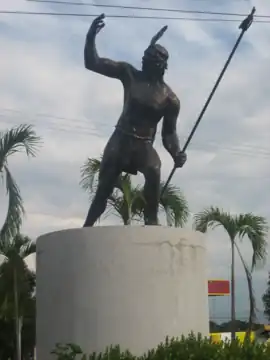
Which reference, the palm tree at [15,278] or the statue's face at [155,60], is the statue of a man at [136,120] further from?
the palm tree at [15,278]

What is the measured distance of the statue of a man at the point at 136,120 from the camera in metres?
7.90

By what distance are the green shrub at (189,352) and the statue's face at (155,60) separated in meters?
2.93

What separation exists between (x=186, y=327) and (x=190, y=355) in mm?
1036

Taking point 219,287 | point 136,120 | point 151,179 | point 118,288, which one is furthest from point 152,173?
point 219,287

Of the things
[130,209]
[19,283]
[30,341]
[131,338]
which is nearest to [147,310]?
[131,338]

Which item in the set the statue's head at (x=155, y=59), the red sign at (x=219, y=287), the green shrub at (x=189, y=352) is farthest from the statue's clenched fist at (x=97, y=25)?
the red sign at (x=219, y=287)

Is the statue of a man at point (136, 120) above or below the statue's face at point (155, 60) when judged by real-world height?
below

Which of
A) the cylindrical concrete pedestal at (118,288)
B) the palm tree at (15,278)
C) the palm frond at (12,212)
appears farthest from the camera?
the palm tree at (15,278)

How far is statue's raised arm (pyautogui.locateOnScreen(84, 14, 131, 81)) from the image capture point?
785 centimetres

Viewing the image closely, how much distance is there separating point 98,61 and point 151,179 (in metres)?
1.42

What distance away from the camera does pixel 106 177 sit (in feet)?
26.4

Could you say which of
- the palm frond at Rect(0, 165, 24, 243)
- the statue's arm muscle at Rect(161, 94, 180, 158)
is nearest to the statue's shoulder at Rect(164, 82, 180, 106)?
the statue's arm muscle at Rect(161, 94, 180, 158)

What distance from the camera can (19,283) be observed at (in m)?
16.5

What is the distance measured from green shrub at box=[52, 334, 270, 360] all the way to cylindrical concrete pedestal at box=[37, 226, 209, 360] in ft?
0.60
